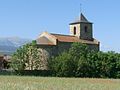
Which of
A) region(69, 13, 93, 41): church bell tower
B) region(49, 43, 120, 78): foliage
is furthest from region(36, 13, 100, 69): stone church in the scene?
region(49, 43, 120, 78): foliage

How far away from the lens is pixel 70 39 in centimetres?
11556

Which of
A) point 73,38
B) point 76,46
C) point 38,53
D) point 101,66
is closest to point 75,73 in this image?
point 101,66

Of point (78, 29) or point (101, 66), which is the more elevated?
point (78, 29)

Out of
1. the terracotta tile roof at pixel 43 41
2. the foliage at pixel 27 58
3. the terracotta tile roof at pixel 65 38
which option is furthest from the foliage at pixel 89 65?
the terracotta tile roof at pixel 65 38

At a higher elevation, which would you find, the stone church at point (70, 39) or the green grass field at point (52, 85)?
the stone church at point (70, 39)

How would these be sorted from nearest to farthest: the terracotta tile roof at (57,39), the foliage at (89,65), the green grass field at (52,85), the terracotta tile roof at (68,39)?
the green grass field at (52,85) → the foliage at (89,65) → the terracotta tile roof at (57,39) → the terracotta tile roof at (68,39)

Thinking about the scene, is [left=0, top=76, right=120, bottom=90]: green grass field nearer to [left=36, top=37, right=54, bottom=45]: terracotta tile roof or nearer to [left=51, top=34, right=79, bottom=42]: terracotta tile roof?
[left=36, top=37, right=54, bottom=45]: terracotta tile roof

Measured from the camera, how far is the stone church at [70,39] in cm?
10838

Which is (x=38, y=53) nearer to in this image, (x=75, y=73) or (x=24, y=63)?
(x=24, y=63)

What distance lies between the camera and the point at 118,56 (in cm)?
8975

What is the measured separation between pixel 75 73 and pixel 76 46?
1158cm

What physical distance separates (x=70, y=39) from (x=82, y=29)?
34.6 ft

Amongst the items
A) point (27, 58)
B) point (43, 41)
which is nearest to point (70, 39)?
point (43, 41)

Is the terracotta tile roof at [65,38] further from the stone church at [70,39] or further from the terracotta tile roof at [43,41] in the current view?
the terracotta tile roof at [43,41]
